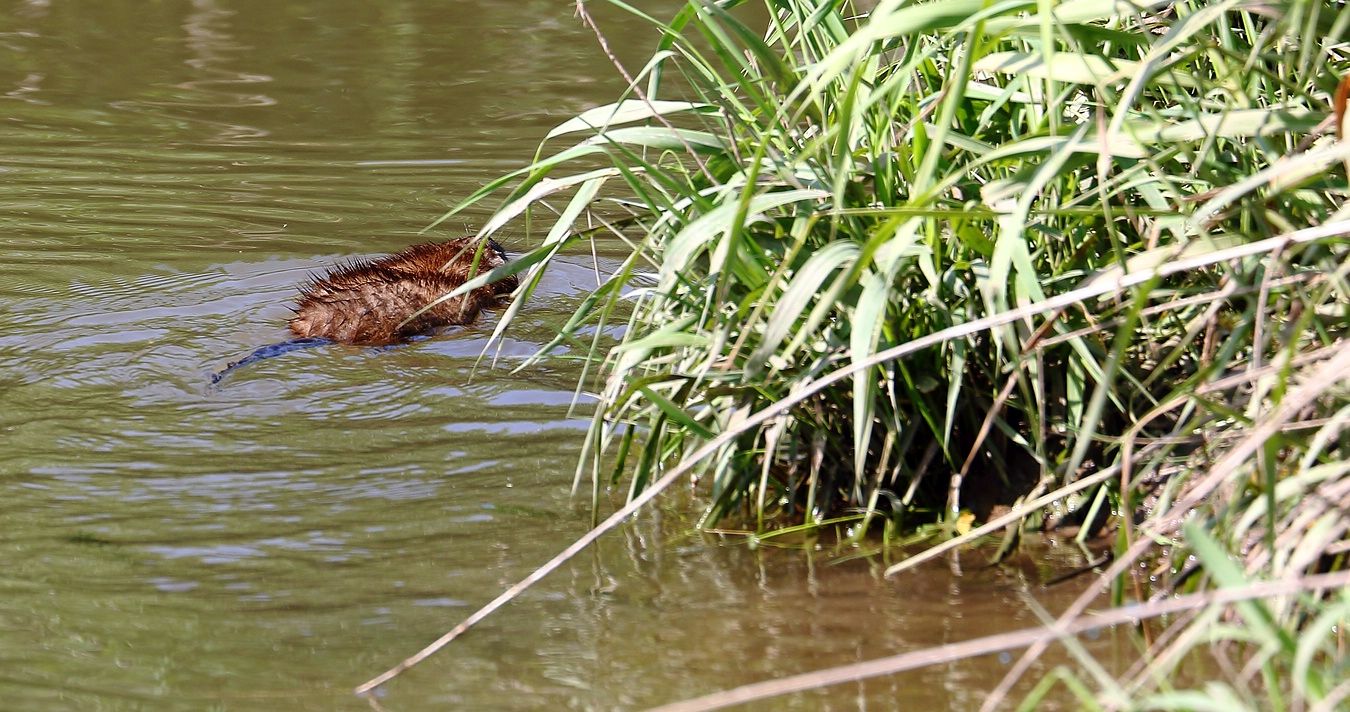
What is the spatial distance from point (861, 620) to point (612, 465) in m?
1.34

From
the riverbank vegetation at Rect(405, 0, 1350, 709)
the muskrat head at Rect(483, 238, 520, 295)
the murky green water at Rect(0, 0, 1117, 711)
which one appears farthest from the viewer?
the muskrat head at Rect(483, 238, 520, 295)

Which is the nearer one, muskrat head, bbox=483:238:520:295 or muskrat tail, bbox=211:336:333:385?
muskrat tail, bbox=211:336:333:385

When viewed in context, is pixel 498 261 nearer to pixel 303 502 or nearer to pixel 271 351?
pixel 271 351

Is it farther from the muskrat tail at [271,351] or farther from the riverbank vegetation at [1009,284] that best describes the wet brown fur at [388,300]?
the riverbank vegetation at [1009,284]

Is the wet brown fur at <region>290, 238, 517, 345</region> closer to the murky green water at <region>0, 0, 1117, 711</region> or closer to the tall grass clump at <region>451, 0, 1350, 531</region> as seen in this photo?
the murky green water at <region>0, 0, 1117, 711</region>

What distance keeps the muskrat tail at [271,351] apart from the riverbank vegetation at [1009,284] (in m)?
1.79

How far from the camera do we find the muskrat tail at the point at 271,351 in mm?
5566

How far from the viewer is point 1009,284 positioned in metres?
3.85

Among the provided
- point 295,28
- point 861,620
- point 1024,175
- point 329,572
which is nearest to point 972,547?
point 861,620

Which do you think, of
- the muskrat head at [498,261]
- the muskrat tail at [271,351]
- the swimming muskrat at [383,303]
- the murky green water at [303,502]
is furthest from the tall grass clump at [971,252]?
the muskrat head at [498,261]

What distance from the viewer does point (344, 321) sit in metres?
6.13

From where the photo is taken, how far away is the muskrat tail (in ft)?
18.3

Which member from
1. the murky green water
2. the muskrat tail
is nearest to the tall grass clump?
the murky green water

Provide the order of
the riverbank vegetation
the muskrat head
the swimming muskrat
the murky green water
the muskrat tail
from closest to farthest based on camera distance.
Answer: the riverbank vegetation, the murky green water, the muskrat tail, the swimming muskrat, the muskrat head
